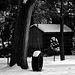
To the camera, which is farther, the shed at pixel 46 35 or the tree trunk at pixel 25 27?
the shed at pixel 46 35

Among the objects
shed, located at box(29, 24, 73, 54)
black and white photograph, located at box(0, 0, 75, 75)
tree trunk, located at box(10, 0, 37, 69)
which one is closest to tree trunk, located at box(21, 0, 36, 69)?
tree trunk, located at box(10, 0, 37, 69)

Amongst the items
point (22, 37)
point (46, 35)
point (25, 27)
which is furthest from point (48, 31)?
point (22, 37)

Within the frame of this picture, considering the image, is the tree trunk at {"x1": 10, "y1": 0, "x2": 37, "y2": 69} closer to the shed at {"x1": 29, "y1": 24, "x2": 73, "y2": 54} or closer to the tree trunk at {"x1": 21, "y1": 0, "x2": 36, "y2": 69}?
the tree trunk at {"x1": 21, "y1": 0, "x2": 36, "y2": 69}

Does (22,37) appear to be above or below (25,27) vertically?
below

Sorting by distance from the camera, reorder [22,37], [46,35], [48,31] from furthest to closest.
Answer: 1. [46,35]
2. [48,31]
3. [22,37]

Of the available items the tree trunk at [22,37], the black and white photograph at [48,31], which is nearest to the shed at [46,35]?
the black and white photograph at [48,31]

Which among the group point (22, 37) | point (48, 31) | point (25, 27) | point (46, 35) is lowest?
point (22, 37)

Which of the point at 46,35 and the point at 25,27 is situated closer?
the point at 25,27

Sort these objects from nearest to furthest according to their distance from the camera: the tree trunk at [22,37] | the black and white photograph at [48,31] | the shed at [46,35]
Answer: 1. the tree trunk at [22,37]
2. the black and white photograph at [48,31]
3. the shed at [46,35]

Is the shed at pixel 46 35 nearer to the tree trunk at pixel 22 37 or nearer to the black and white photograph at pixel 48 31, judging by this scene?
the black and white photograph at pixel 48 31

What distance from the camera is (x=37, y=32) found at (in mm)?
39000

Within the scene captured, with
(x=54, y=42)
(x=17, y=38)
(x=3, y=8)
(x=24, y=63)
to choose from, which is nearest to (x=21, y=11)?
(x=17, y=38)

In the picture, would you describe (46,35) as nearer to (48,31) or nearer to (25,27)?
(48,31)

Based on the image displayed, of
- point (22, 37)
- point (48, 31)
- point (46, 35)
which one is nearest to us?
point (22, 37)
